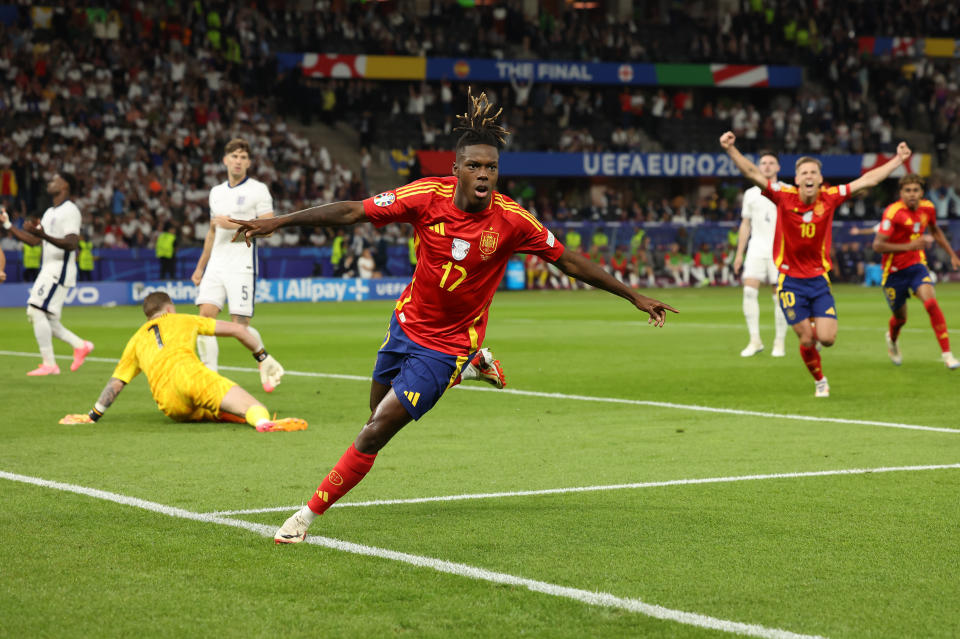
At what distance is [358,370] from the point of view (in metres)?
15.6

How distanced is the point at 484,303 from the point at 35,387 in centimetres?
844

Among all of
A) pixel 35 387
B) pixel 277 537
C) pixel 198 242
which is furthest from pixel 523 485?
pixel 198 242

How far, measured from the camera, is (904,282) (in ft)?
49.8

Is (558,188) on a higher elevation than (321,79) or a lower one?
lower

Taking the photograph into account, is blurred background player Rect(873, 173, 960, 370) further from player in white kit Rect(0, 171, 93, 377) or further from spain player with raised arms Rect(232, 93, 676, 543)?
spain player with raised arms Rect(232, 93, 676, 543)

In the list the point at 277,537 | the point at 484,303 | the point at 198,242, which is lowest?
the point at 198,242

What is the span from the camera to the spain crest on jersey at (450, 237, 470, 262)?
6.25 metres

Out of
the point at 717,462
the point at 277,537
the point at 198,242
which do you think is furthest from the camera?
the point at 198,242

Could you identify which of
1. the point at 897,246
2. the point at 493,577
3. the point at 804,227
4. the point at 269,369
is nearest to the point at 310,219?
the point at 493,577

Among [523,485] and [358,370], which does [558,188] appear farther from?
[523,485]

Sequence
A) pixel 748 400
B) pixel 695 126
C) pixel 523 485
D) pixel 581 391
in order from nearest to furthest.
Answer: pixel 523 485 < pixel 748 400 < pixel 581 391 < pixel 695 126

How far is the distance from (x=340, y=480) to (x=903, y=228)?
1065 centimetres

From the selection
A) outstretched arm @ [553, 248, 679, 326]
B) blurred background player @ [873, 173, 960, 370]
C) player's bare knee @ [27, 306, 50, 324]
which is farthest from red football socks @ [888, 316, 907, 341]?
player's bare knee @ [27, 306, 50, 324]

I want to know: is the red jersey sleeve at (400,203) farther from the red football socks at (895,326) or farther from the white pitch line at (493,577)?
the red football socks at (895,326)
